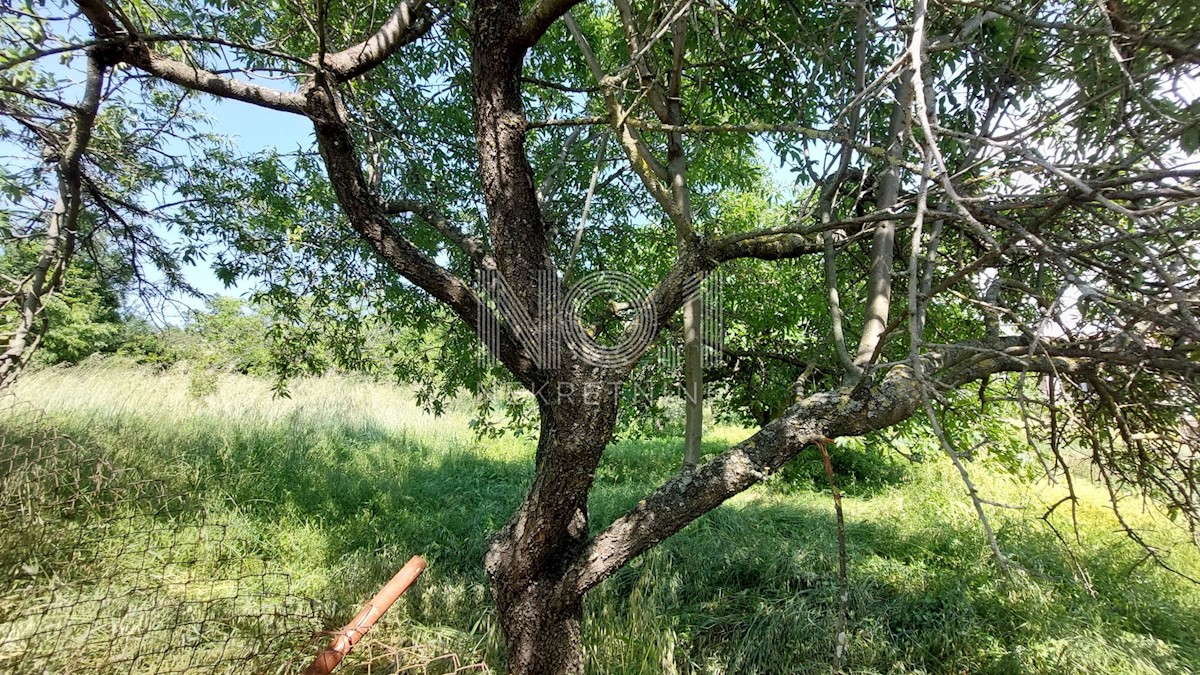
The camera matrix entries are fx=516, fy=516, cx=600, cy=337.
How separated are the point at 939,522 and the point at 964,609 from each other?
1.69 m

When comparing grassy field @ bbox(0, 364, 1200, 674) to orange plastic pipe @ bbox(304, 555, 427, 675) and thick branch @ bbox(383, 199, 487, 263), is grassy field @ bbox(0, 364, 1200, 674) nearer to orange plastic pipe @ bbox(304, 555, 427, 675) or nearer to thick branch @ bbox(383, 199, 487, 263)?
orange plastic pipe @ bbox(304, 555, 427, 675)

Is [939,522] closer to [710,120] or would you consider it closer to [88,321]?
[710,120]

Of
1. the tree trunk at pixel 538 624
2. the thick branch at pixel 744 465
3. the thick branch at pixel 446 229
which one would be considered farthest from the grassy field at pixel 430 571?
the thick branch at pixel 446 229

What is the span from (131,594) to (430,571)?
1.52m

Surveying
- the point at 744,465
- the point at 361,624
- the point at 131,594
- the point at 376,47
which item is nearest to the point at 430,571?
the point at 131,594

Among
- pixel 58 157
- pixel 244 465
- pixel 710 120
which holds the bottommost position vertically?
pixel 244 465

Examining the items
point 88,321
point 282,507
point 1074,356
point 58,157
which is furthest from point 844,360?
point 88,321

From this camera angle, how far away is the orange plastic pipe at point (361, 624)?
1183 mm

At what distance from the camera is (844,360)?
6.19 feet

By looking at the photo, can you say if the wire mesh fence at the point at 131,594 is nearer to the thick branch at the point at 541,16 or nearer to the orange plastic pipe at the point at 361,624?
the orange plastic pipe at the point at 361,624

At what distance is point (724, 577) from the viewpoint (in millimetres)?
3500

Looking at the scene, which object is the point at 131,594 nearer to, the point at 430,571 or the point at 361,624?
the point at 430,571

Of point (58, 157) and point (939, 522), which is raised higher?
point (58, 157)

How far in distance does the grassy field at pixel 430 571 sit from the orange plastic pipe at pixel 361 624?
14 cm
